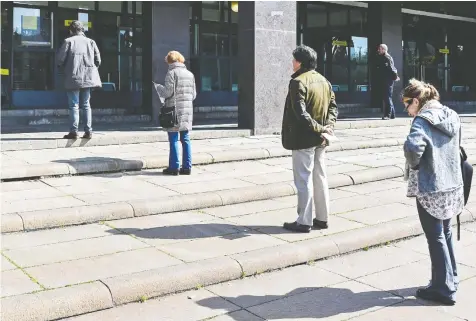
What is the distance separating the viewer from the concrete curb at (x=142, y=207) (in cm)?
598

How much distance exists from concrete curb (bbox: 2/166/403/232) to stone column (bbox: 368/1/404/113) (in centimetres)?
1195

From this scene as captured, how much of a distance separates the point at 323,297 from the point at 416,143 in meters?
1.37

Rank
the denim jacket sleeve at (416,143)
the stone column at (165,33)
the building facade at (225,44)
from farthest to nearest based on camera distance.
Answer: the stone column at (165,33) → the building facade at (225,44) → the denim jacket sleeve at (416,143)

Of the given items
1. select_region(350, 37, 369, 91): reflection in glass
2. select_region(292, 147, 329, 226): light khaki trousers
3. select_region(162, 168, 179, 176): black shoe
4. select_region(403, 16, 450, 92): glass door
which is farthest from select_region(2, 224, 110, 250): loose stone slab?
select_region(403, 16, 450, 92): glass door

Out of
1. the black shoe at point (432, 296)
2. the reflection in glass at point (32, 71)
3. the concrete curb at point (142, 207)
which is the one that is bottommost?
the black shoe at point (432, 296)

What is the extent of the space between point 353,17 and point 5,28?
38.7 feet

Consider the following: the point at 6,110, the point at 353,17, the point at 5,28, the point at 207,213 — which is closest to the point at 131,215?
the point at 207,213

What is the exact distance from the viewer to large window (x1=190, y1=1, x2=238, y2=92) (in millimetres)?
17641

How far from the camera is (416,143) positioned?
4387 mm

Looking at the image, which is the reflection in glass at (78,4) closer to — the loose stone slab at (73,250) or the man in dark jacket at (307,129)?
the man in dark jacket at (307,129)

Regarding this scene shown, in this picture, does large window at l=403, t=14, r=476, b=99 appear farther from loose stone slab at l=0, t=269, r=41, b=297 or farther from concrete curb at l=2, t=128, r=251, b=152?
loose stone slab at l=0, t=269, r=41, b=297

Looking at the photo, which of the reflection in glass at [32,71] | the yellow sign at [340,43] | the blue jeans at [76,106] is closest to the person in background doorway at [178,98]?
the blue jeans at [76,106]

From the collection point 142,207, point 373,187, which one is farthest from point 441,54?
point 142,207

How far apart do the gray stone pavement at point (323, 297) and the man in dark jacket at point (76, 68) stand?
555 cm
